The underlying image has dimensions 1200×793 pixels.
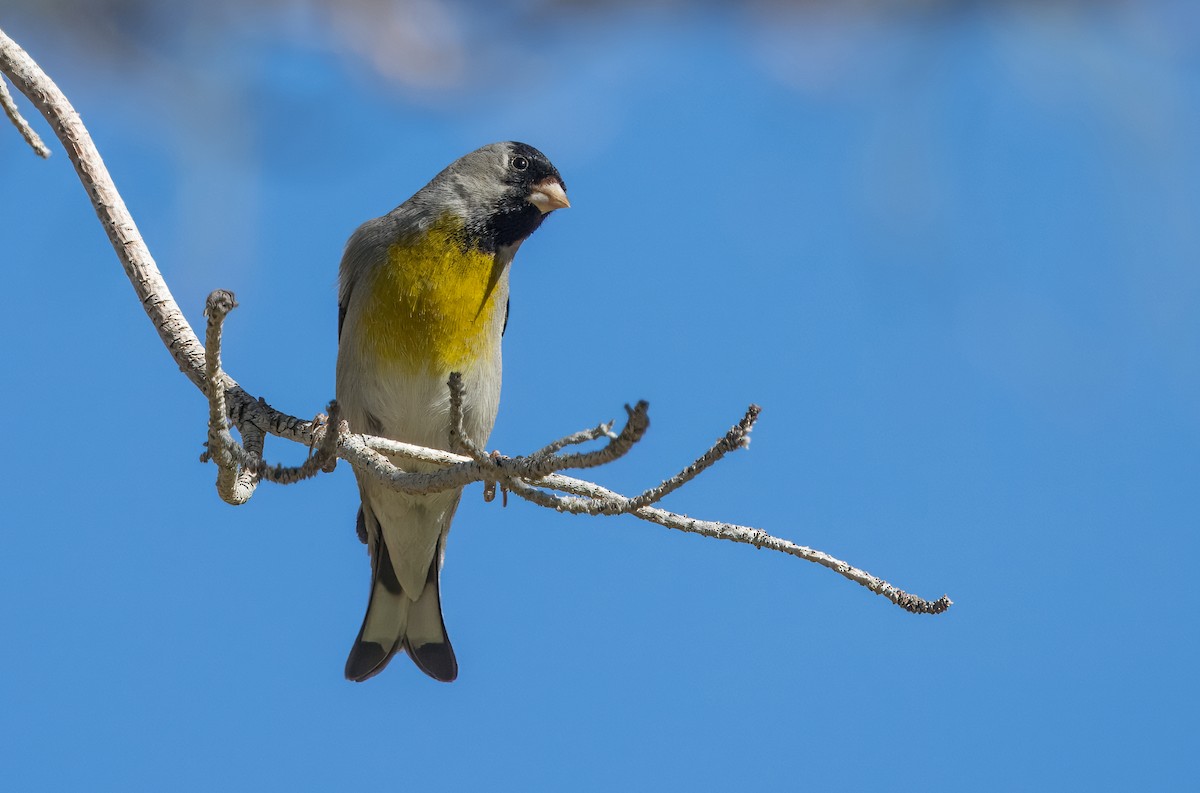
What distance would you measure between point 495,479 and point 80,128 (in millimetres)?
1822

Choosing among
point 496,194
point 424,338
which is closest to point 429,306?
point 424,338

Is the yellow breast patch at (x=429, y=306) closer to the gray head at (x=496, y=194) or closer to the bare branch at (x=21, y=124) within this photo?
the gray head at (x=496, y=194)

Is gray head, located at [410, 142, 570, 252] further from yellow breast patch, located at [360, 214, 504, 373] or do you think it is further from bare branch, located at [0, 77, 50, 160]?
bare branch, located at [0, 77, 50, 160]

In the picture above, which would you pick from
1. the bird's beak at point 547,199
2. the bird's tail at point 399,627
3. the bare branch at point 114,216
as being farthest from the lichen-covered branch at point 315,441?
the bird's tail at point 399,627

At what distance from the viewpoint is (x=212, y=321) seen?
224cm

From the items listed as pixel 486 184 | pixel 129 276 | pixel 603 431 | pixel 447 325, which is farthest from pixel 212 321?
pixel 486 184

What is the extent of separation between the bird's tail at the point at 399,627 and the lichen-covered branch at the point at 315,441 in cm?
197

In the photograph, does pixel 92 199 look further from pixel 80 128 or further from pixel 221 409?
pixel 221 409

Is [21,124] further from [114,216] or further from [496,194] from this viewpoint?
[496,194]

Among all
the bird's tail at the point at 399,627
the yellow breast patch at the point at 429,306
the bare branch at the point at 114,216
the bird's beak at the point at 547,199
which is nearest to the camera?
the bare branch at the point at 114,216

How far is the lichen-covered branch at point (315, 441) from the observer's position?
2.09m

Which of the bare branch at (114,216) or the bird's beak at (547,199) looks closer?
the bare branch at (114,216)

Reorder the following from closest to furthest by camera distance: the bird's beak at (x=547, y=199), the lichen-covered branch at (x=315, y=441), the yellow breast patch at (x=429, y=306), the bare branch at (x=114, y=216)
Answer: the lichen-covered branch at (x=315, y=441), the bare branch at (x=114, y=216), the yellow breast patch at (x=429, y=306), the bird's beak at (x=547, y=199)

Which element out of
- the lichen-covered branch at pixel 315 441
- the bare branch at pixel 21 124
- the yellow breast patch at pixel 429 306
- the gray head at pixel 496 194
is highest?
the gray head at pixel 496 194
